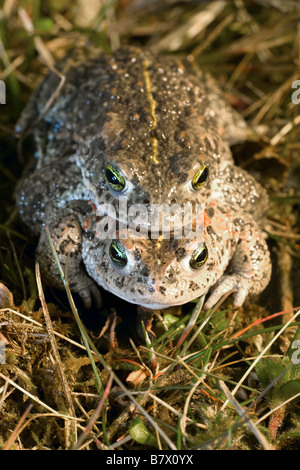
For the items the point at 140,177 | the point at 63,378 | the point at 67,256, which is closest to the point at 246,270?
the point at 140,177

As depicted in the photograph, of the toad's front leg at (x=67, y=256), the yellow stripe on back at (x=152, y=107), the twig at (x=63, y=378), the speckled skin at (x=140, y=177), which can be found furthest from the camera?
the toad's front leg at (x=67, y=256)

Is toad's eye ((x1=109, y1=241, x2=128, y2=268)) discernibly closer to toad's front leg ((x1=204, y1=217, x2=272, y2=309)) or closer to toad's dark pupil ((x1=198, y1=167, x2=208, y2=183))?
toad's dark pupil ((x1=198, y1=167, x2=208, y2=183))

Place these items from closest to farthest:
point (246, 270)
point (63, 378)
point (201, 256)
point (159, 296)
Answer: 1. point (159, 296)
2. point (63, 378)
3. point (201, 256)
4. point (246, 270)

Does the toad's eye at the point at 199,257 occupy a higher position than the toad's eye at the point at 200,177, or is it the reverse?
the toad's eye at the point at 200,177

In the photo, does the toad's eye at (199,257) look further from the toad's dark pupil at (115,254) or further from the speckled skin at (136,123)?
the toad's dark pupil at (115,254)

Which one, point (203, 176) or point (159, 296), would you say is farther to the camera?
point (203, 176)

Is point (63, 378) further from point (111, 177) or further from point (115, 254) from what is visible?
point (111, 177)

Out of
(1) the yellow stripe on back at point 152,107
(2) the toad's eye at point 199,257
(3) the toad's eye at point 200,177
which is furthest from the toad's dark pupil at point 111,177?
(2) the toad's eye at point 199,257
